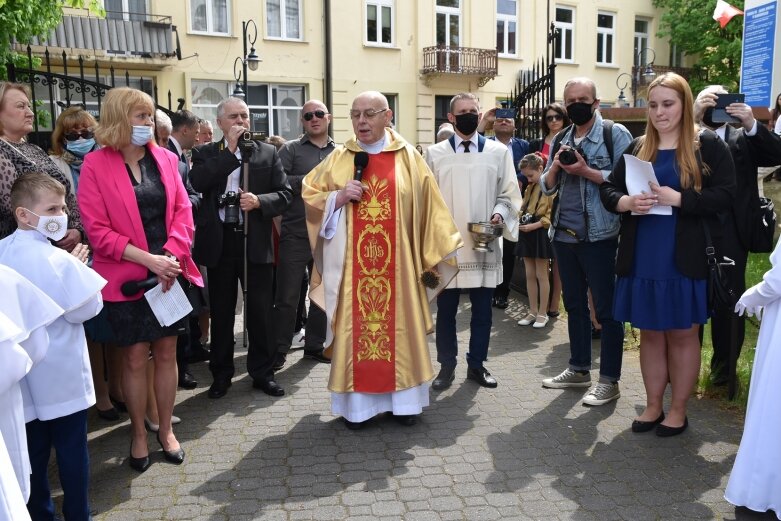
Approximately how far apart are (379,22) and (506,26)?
4757mm

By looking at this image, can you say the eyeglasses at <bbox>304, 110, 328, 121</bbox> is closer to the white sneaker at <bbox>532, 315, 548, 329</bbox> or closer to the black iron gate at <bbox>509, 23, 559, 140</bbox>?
the white sneaker at <bbox>532, 315, 548, 329</bbox>

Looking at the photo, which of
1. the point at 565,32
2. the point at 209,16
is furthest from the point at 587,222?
the point at 565,32

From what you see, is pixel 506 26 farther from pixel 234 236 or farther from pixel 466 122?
pixel 234 236

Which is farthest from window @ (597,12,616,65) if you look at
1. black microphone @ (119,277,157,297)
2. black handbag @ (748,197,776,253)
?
black microphone @ (119,277,157,297)

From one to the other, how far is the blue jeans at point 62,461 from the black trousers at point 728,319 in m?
3.43

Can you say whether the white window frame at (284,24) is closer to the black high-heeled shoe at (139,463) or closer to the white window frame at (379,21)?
the white window frame at (379,21)

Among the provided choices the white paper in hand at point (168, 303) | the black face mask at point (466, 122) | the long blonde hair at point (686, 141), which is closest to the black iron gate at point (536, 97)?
the black face mask at point (466, 122)

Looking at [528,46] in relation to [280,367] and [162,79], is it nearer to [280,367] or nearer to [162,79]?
[162,79]

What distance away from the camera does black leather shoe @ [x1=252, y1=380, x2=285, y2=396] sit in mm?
5340

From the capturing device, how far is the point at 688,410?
15.9ft

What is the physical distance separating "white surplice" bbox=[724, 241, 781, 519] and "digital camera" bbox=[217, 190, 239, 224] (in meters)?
3.32

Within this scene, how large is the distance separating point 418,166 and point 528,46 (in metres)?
21.3

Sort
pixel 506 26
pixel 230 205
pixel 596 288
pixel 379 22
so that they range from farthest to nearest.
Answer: pixel 506 26 < pixel 379 22 < pixel 230 205 < pixel 596 288

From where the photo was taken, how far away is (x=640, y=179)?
418cm
